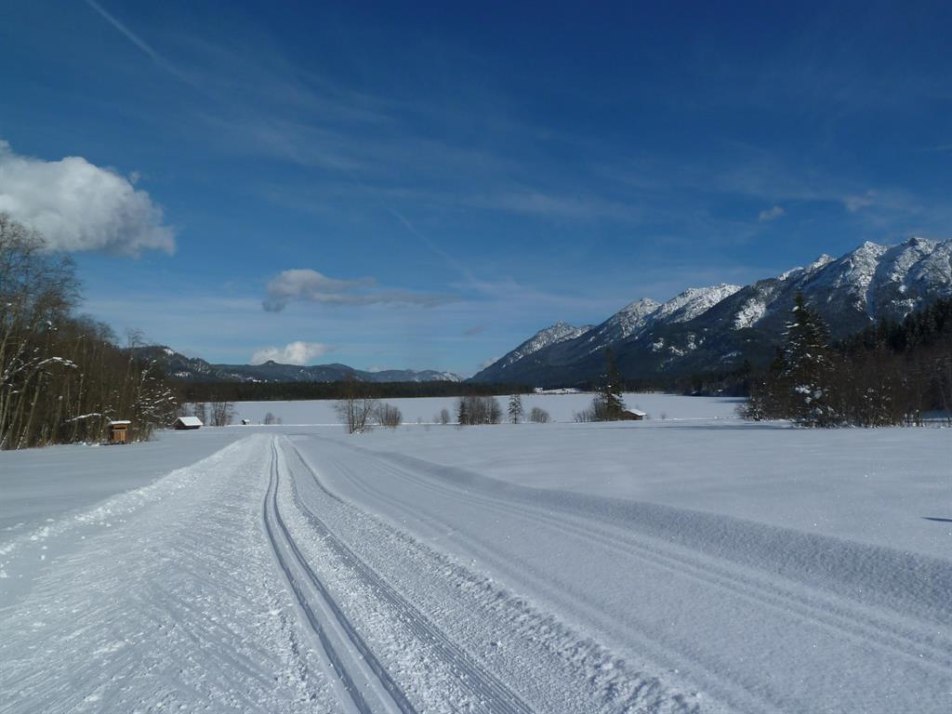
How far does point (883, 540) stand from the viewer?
23.1 feet

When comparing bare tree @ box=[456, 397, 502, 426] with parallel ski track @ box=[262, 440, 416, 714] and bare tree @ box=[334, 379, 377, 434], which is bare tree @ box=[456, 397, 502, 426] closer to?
bare tree @ box=[334, 379, 377, 434]

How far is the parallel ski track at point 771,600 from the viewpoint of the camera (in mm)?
4590

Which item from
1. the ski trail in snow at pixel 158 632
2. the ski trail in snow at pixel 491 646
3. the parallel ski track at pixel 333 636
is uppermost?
the ski trail in snow at pixel 491 646

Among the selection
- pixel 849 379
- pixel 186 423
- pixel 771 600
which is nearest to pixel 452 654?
pixel 771 600

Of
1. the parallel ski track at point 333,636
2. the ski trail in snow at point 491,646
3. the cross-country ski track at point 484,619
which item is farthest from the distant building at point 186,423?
the ski trail in snow at point 491,646

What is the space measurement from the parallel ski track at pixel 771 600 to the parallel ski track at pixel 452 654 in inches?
52.0

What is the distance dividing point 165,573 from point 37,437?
141 feet

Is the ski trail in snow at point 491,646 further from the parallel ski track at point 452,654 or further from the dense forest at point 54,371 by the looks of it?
the dense forest at point 54,371

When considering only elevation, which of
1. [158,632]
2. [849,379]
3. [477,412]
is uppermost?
[849,379]

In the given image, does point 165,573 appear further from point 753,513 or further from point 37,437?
point 37,437

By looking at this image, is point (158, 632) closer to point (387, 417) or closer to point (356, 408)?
point (356, 408)

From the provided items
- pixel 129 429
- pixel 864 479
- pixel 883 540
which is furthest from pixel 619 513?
pixel 129 429

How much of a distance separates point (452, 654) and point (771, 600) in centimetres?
293

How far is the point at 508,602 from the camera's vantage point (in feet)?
20.5
